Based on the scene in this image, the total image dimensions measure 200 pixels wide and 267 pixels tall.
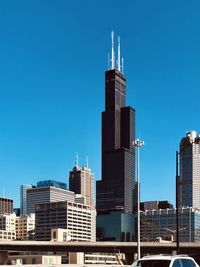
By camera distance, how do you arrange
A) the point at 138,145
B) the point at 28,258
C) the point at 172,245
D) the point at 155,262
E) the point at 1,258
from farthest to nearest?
the point at 28,258, the point at 1,258, the point at 172,245, the point at 138,145, the point at 155,262

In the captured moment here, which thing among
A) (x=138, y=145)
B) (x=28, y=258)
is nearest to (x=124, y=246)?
(x=28, y=258)

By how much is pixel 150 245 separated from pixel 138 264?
407ft

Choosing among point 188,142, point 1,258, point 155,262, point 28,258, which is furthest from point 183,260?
point 28,258

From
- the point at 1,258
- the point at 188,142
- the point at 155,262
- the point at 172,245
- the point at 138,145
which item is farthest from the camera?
the point at 1,258

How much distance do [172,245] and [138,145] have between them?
308ft

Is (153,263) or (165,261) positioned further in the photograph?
(153,263)

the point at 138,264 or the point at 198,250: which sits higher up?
the point at 138,264

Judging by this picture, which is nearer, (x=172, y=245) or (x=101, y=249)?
(x=172, y=245)

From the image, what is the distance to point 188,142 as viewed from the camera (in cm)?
3097

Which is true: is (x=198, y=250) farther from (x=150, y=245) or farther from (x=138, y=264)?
(x=138, y=264)

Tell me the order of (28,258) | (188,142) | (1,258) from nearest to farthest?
(188,142), (1,258), (28,258)

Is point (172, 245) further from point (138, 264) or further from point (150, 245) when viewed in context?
point (138, 264)

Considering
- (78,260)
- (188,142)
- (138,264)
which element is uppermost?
(188,142)

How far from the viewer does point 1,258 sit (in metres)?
147
